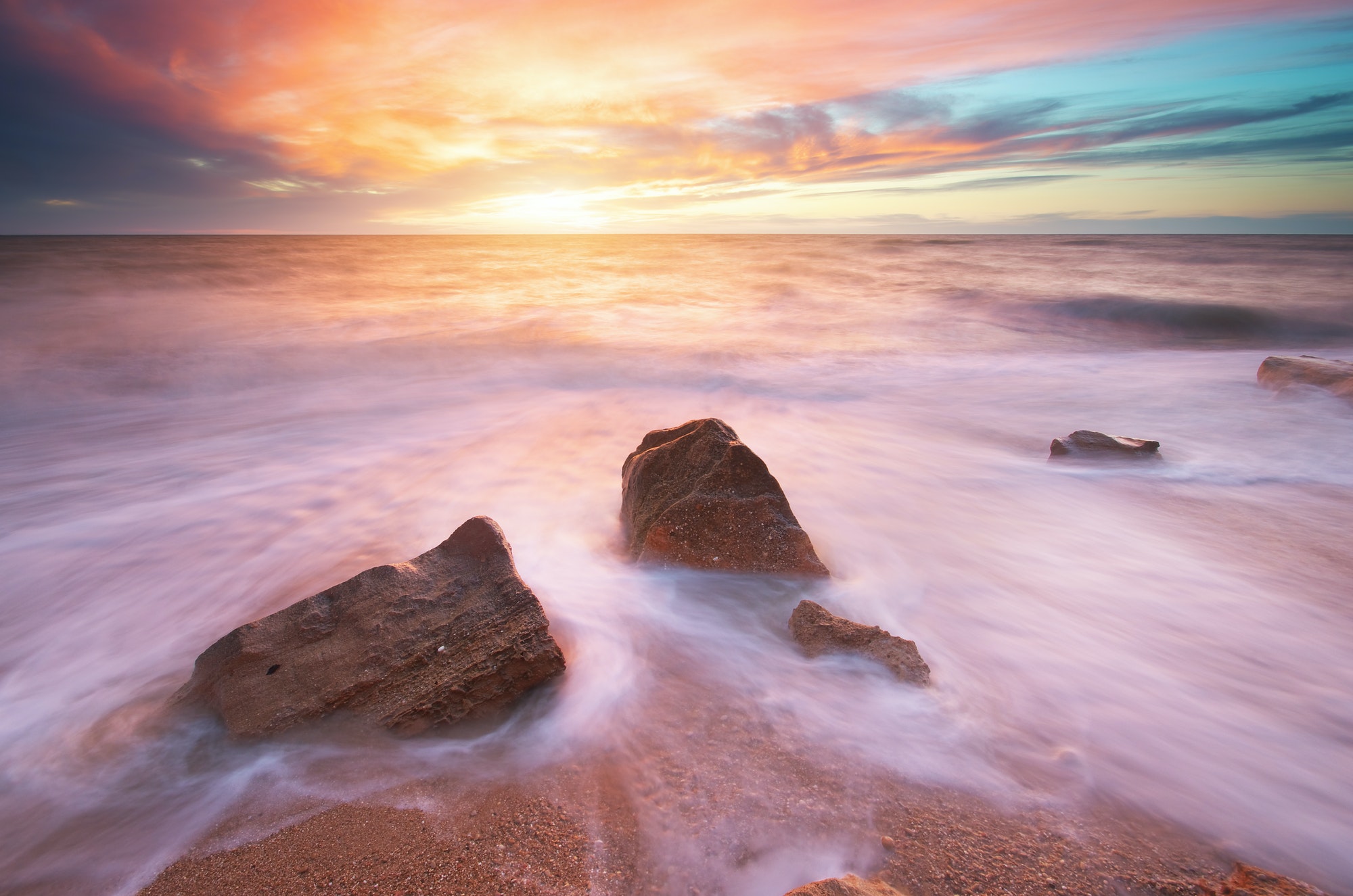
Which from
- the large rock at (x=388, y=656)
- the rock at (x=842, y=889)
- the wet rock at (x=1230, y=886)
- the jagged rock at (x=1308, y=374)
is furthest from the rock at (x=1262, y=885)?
the jagged rock at (x=1308, y=374)

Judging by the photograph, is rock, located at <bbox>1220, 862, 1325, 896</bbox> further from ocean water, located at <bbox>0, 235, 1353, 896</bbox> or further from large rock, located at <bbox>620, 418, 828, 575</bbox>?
large rock, located at <bbox>620, 418, 828, 575</bbox>

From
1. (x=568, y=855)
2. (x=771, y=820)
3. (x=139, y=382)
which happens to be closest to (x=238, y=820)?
(x=568, y=855)

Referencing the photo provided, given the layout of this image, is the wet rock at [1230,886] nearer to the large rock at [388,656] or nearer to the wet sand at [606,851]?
the wet sand at [606,851]

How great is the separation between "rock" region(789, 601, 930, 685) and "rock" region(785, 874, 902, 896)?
1.14m

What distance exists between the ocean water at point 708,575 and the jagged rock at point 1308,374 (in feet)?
0.68

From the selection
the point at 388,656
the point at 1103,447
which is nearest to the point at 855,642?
the point at 388,656

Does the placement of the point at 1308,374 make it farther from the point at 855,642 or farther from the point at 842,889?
the point at 842,889

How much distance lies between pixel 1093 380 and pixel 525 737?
10.0 m

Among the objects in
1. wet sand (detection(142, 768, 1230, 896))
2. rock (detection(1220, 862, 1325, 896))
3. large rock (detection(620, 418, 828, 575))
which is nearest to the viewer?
rock (detection(1220, 862, 1325, 896))

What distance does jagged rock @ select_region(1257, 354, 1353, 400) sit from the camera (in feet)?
22.4

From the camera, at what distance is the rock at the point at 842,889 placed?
5.05ft

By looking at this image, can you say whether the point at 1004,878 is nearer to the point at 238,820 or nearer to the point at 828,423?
the point at 238,820

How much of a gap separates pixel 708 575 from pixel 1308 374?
8.53 m

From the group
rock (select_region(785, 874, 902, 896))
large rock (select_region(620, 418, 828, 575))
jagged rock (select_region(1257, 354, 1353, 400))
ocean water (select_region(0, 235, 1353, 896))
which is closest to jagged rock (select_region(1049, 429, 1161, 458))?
ocean water (select_region(0, 235, 1353, 896))
